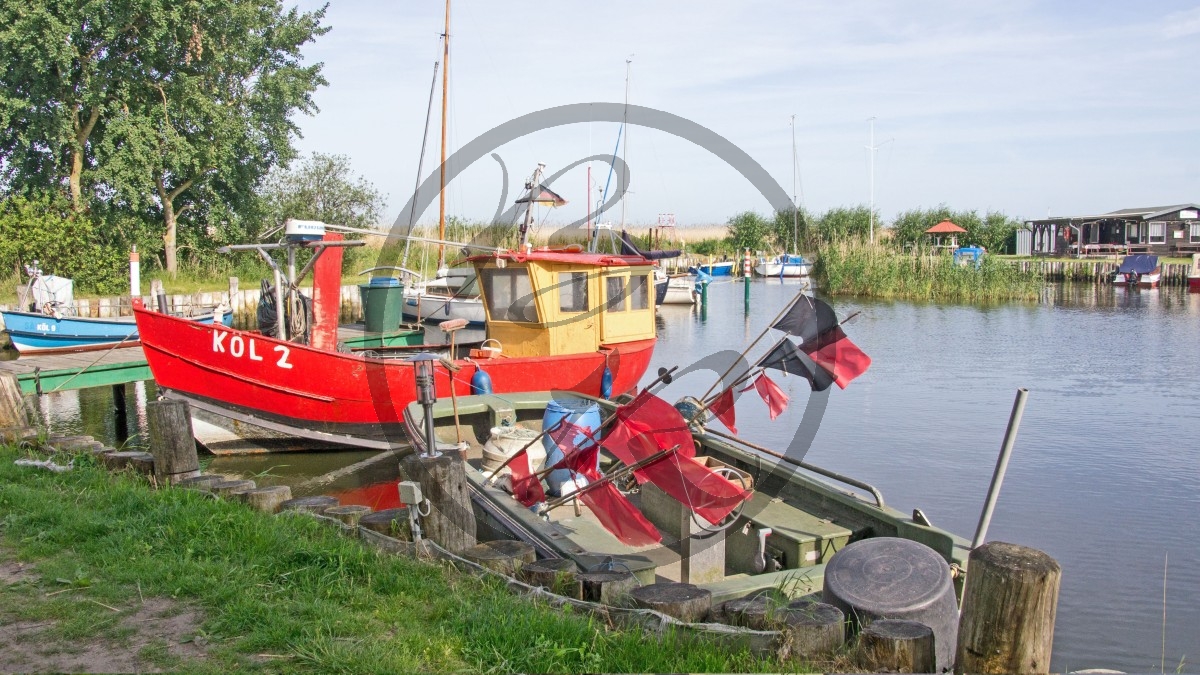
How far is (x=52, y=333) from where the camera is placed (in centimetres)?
2028

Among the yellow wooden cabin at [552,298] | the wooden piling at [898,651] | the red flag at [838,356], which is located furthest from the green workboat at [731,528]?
the yellow wooden cabin at [552,298]

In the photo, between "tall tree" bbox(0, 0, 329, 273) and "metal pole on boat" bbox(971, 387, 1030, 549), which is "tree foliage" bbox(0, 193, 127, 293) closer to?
"tall tree" bbox(0, 0, 329, 273)

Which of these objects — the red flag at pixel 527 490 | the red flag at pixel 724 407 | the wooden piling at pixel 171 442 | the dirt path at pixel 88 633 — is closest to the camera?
the dirt path at pixel 88 633

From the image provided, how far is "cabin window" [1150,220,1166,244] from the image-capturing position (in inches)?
2032

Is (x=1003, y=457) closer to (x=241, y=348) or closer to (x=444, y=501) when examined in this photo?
(x=444, y=501)

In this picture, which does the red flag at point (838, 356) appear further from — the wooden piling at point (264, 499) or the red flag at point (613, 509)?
the wooden piling at point (264, 499)

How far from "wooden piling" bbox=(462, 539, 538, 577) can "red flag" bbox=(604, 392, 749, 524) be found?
132cm

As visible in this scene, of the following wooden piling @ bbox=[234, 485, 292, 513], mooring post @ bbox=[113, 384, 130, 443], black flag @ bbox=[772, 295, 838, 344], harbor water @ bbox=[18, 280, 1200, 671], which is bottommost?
harbor water @ bbox=[18, 280, 1200, 671]

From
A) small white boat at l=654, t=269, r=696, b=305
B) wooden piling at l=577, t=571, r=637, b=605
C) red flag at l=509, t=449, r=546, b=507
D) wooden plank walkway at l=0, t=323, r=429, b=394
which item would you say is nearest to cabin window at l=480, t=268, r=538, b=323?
wooden plank walkway at l=0, t=323, r=429, b=394

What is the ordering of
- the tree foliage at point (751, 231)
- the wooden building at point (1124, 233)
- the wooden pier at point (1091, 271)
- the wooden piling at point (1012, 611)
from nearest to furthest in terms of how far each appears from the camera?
the wooden piling at point (1012, 611), the wooden pier at point (1091, 271), the wooden building at point (1124, 233), the tree foliage at point (751, 231)

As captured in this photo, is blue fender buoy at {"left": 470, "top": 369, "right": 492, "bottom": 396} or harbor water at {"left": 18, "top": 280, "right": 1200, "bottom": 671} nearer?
harbor water at {"left": 18, "top": 280, "right": 1200, "bottom": 671}

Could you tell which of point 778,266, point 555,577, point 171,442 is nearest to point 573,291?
point 171,442

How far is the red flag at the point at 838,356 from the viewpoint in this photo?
6.91m

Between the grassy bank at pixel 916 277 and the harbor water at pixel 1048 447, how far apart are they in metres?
9.68
